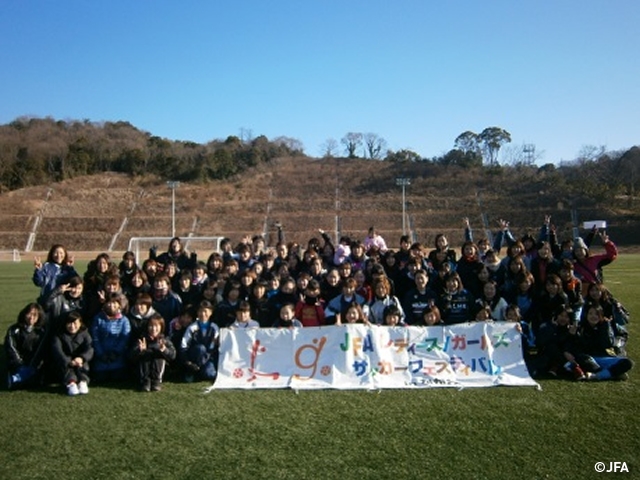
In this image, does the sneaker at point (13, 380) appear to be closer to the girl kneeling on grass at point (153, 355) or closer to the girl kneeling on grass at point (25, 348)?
the girl kneeling on grass at point (25, 348)

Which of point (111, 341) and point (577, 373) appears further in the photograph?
point (111, 341)

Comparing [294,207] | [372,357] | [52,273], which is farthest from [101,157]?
[372,357]

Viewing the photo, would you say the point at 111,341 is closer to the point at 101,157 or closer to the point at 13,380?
Result: the point at 13,380

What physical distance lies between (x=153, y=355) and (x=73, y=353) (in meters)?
0.99

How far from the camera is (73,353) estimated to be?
265 inches

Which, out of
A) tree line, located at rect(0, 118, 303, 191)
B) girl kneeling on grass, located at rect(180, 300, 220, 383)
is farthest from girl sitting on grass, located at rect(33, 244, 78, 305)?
tree line, located at rect(0, 118, 303, 191)

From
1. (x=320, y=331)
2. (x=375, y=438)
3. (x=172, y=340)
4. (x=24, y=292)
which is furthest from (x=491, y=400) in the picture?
(x=24, y=292)

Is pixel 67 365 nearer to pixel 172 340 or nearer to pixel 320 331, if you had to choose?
pixel 172 340

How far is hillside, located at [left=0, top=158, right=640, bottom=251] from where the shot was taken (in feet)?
172

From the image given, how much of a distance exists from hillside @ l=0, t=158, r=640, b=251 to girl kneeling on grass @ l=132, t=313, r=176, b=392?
45.5m

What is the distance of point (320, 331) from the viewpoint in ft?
22.9

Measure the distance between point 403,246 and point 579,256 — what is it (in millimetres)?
Answer: 2722

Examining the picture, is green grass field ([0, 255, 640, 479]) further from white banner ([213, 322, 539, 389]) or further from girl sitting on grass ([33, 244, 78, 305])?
girl sitting on grass ([33, 244, 78, 305])

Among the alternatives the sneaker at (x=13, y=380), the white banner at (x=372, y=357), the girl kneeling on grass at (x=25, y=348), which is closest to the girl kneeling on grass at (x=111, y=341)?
the girl kneeling on grass at (x=25, y=348)
